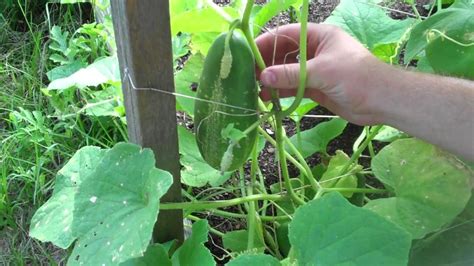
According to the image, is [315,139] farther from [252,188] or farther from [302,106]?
[252,188]

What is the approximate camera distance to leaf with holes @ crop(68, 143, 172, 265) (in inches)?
42.2

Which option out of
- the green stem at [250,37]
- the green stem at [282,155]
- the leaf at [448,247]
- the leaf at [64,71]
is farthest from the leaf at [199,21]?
the leaf at [64,71]

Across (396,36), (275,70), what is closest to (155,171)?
(275,70)

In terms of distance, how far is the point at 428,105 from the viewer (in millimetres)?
1194

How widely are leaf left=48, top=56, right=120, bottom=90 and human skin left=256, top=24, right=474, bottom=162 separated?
57 centimetres

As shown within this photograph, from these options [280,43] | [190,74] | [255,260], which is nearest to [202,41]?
[190,74]

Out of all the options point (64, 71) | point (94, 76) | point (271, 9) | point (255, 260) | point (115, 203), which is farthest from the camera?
point (64, 71)

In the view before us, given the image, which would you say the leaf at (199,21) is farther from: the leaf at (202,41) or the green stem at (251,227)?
the green stem at (251,227)

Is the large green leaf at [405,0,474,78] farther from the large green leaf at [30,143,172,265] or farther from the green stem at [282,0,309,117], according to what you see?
the large green leaf at [30,143,172,265]

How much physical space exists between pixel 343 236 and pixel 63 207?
583mm

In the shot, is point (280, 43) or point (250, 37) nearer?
point (250, 37)

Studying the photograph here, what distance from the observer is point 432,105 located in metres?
1.19

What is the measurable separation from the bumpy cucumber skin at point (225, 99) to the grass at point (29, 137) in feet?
2.12

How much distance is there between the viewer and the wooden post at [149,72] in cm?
101
